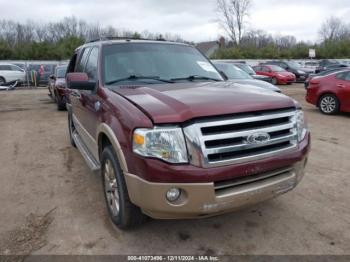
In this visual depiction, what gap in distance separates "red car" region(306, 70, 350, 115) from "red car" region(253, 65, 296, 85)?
12.1 metres

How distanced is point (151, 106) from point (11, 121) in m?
8.42

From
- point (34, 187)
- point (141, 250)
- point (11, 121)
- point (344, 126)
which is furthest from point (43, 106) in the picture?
point (141, 250)

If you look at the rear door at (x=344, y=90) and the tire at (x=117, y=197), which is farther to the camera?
the rear door at (x=344, y=90)

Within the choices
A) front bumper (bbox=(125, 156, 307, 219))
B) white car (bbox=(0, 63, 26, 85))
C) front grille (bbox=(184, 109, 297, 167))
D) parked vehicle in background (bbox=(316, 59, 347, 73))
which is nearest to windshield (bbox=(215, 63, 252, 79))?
front grille (bbox=(184, 109, 297, 167))

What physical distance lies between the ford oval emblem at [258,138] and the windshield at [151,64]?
4.80ft

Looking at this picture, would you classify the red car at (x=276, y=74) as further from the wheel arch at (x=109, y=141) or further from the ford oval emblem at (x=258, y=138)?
the ford oval emblem at (x=258, y=138)

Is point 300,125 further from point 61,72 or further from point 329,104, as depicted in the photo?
point 61,72

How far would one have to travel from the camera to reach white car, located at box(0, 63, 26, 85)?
22.8 m

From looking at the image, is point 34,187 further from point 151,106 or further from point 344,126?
point 344,126

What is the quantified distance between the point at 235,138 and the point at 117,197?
4.33ft

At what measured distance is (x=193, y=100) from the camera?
2.97 metres

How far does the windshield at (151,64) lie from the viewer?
3.97 meters

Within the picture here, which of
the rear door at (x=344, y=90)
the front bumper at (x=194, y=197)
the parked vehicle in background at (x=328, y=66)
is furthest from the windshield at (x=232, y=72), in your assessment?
the parked vehicle in background at (x=328, y=66)

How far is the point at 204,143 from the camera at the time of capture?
269 centimetres
